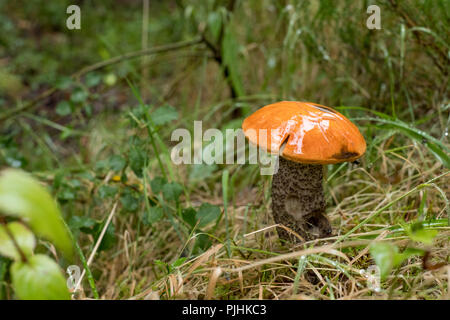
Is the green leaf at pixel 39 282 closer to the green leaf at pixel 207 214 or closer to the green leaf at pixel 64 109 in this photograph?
the green leaf at pixel 207 214

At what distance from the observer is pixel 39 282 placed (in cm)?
55

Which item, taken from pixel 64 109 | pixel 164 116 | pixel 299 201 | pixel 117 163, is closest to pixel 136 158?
pixel 117 163

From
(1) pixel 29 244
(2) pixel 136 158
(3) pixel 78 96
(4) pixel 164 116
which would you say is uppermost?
(3) pixel 78 96

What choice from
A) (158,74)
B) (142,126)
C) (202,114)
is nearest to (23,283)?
(142,126)

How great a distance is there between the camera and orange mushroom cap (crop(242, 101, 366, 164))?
88 cm

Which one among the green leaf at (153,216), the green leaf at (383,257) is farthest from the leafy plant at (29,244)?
the green leaf at (153,216)

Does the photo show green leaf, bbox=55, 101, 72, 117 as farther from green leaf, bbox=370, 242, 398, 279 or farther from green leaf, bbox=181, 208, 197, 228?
green leaf, bbox=370, 242, 398, 279

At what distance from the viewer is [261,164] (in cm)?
155

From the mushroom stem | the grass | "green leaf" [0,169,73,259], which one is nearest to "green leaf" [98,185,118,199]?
the grass

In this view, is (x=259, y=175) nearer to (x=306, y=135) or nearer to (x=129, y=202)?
(x=129, y=202)

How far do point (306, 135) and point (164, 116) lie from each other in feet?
2.13

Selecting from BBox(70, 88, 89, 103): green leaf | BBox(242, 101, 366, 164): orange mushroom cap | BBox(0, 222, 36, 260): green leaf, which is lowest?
BBox(0, 222, 36, 260): green leaf

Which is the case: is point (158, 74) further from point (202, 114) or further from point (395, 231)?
point (395, 231)
